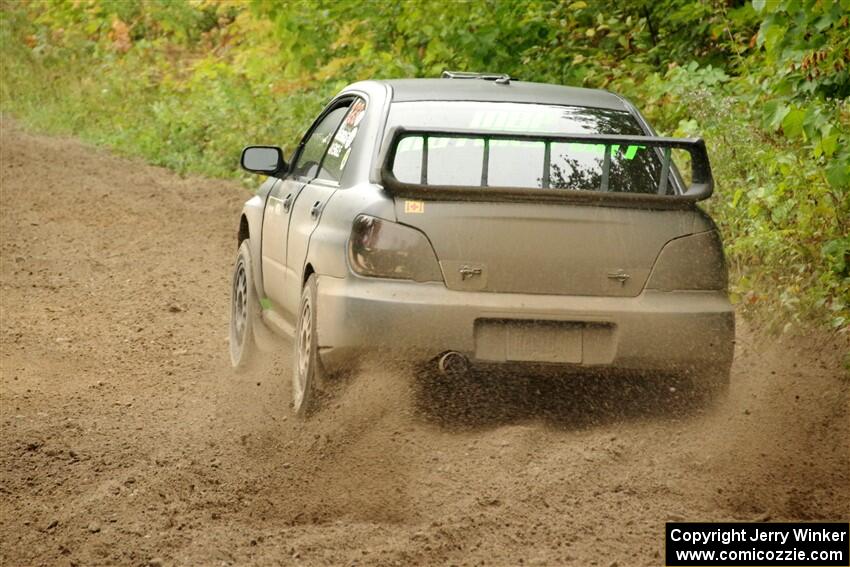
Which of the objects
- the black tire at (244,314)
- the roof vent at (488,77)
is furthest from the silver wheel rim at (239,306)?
the roof vent at (488,77)

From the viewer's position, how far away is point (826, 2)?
24.9ft

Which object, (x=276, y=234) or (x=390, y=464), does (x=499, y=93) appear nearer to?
(x=276, y=234)

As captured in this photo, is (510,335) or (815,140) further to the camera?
(815,140)

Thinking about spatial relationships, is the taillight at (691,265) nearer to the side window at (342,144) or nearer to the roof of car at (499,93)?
the roof of car at (499,93)

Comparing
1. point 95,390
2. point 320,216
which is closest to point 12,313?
point 95,390

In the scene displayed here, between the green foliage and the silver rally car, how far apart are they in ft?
6.85

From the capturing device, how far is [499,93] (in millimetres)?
6734

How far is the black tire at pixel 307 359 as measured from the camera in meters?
6.16

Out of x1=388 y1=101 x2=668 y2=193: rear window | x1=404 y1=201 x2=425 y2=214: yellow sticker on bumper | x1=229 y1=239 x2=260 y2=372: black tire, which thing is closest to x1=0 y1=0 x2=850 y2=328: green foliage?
x1=388 y1=101 x2=668 y2=193: rear window

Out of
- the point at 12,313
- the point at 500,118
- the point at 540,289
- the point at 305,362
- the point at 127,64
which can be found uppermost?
the point at 500,118

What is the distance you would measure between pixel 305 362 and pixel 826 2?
3.50 meters

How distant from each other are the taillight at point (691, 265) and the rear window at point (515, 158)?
27cm

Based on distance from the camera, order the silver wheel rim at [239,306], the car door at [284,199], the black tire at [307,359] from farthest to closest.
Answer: the silver wheel rim at [239,306] → the car door at [284,199] → the black tire at [307,359]

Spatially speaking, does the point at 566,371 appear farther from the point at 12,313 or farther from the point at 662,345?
the point at 12,313
